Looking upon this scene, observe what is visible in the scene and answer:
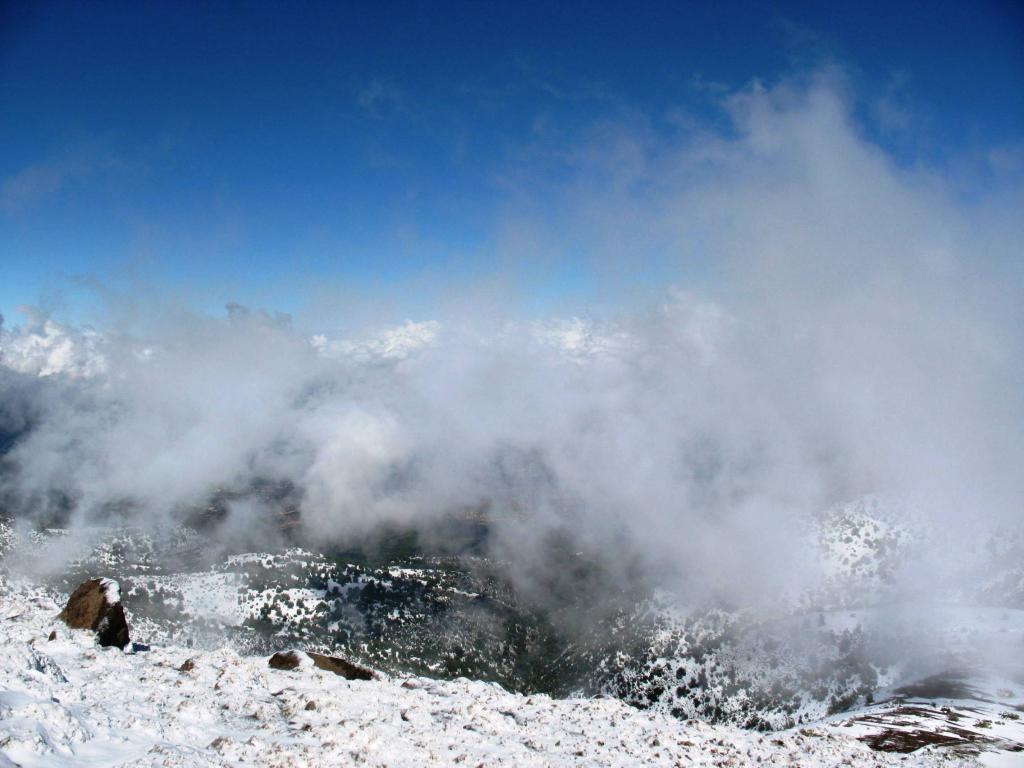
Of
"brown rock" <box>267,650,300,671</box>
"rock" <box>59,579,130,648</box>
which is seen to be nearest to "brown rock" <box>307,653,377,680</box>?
"brown rock" <box>267,650,300,671</box>

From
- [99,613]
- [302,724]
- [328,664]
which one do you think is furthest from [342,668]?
[302,724]

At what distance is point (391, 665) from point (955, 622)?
184m

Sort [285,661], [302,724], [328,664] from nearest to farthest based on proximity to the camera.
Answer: [302,724] < [285,661] < [328,664]

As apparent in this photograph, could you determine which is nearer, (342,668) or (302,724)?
(302,724)

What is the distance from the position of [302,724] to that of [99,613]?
22355mm

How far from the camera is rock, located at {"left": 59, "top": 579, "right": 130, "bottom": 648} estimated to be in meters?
36.0

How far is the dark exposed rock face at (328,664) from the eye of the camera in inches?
1570

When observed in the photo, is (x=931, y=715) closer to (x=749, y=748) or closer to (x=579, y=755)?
(x=749, y=748)

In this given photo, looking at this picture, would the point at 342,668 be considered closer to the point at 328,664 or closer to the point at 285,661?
the point at 328,664

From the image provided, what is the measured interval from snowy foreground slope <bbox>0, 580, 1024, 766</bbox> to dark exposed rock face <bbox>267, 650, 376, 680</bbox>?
13.1ft

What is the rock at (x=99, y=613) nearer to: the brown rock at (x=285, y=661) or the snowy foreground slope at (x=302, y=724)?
the snowy foreground slope at (x=302, y=724)

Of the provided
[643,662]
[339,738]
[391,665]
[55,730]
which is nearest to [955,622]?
[643,662]

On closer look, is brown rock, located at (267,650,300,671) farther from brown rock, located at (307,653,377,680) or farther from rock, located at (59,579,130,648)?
rock, located at (59,579,130,648)

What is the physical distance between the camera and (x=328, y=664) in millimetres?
43219
